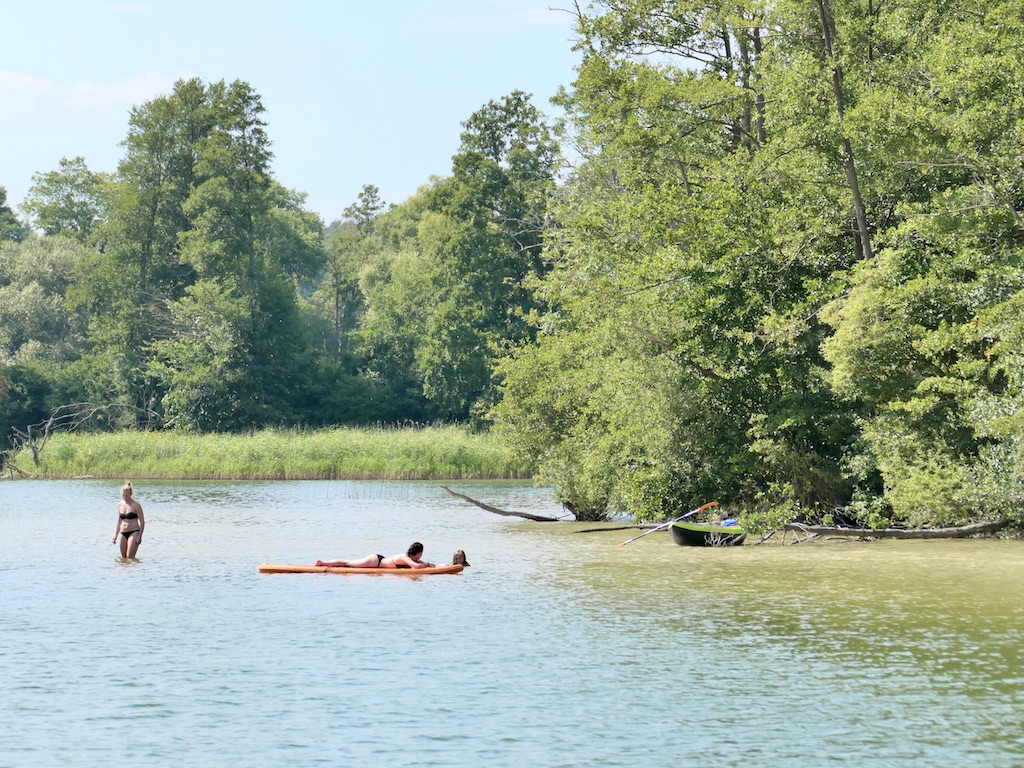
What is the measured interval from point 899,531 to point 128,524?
1591cm

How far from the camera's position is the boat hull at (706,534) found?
2916 centimetres

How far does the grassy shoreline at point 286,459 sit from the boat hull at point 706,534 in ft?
88.9

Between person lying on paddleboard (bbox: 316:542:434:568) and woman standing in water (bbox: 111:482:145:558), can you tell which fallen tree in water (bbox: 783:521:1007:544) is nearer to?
person lying on paddleboard (bbox: 316:542:434:568)

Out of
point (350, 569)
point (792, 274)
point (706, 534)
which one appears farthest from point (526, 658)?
point (792, 274)

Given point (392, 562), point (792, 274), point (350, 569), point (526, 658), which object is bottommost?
point (526, 658)

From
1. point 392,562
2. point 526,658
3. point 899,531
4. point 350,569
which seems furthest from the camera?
point 899,531

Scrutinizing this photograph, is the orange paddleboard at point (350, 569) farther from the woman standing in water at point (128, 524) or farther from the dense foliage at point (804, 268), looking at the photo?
the dense foliage at point (804, 268)

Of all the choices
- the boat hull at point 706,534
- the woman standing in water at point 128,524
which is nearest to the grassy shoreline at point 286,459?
the boat hull at point 706,534

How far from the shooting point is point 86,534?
3253 centimetres

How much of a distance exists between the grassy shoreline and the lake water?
2762 centimetres

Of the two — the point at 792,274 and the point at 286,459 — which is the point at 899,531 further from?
the point at 286,459

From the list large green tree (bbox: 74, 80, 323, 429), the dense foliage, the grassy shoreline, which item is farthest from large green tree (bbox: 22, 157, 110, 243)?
the dense foliage

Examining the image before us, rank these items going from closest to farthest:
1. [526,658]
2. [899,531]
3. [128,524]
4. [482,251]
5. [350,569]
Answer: [526,658], [350,569], [128,524], [899,531], [482,251]

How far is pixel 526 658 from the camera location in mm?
15750
